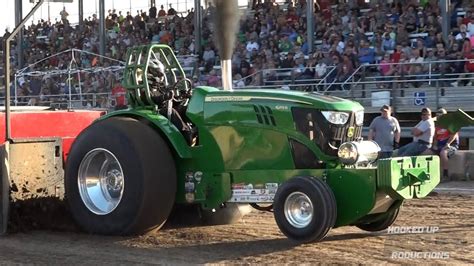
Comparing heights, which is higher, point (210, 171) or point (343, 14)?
point (343, 14)

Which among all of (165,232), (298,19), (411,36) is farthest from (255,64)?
(165,232)

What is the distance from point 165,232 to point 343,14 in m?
13.0

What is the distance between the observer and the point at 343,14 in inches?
765

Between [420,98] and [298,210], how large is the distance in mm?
9822

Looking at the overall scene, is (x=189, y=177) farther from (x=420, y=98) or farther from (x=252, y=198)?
(x=420, y=98)

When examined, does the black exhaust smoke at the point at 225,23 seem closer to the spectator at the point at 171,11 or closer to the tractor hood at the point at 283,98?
the tractor hood at the point at 283,98

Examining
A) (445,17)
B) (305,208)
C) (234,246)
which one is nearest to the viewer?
(305,208)

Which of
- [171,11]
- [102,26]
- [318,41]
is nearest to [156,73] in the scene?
[318,41]

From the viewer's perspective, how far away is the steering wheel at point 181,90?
7531mm

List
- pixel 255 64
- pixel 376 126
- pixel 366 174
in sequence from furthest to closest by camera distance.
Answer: pixel 255 64, pixel 376 126, pixel 366 174

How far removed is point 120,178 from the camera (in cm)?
717

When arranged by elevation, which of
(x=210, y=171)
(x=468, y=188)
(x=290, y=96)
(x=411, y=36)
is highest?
(x=411, y=36)

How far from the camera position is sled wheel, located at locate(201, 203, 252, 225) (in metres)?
7.78

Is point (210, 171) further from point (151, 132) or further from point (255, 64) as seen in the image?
point (255, 64)
